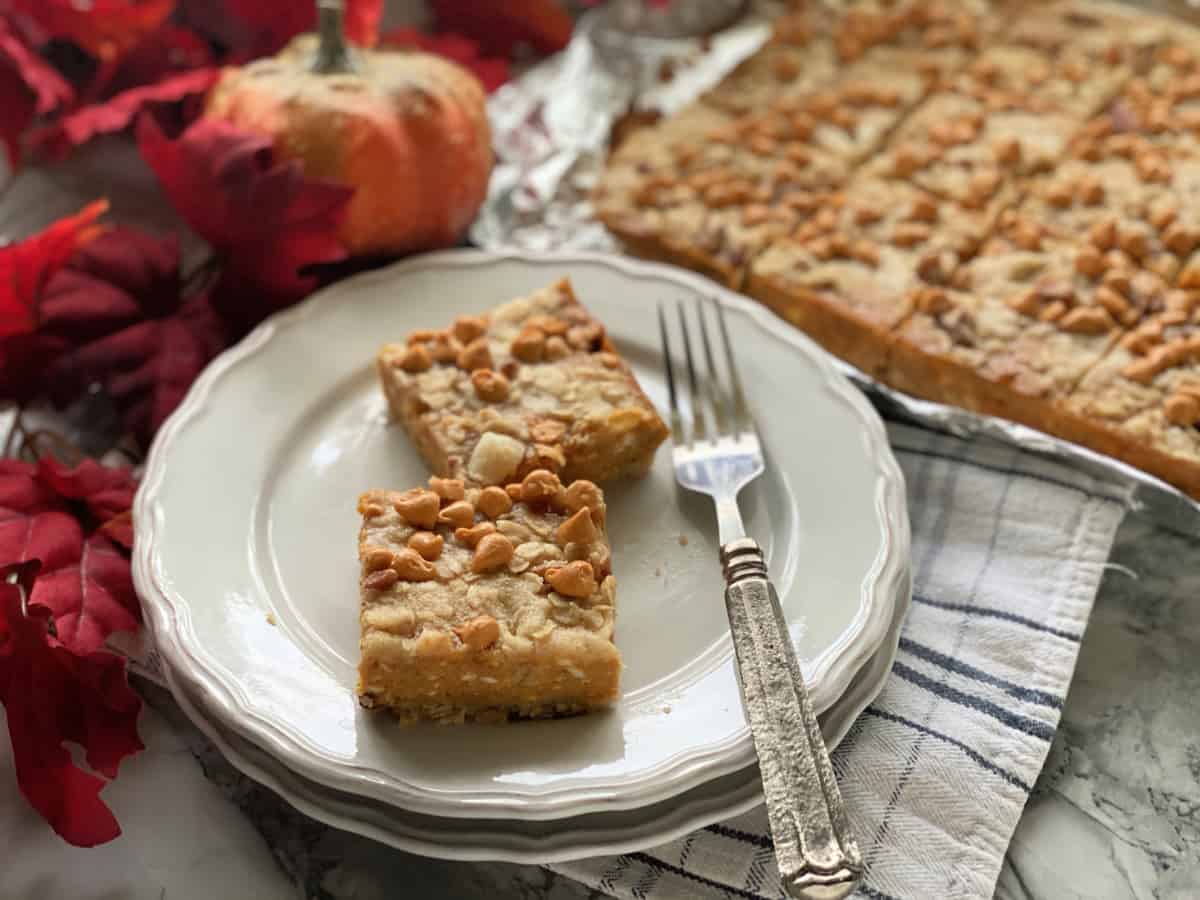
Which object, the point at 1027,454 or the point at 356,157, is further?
the point at 356,157

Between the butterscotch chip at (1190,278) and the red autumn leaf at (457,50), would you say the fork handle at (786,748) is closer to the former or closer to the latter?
the butterscotch chip at (1190,278)

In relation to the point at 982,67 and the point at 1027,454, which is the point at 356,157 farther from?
the point at 982,67

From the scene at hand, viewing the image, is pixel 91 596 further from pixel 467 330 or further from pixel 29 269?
pixel 467 330

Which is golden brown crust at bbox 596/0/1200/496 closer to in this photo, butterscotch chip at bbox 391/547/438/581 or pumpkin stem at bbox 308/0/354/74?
pumpkin stem at bbox 308/0/354/74

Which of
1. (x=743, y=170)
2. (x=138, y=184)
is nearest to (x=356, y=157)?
(x=138, y=184)

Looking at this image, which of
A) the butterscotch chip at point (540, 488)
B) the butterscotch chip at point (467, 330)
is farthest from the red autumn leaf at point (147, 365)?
the butterscotch chip at point (540, 488)

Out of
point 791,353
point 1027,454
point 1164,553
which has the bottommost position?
point 1164,553

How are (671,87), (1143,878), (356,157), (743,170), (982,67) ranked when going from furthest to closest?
(671,87), (982,67), (743,170), (356,157), (1143,878)
